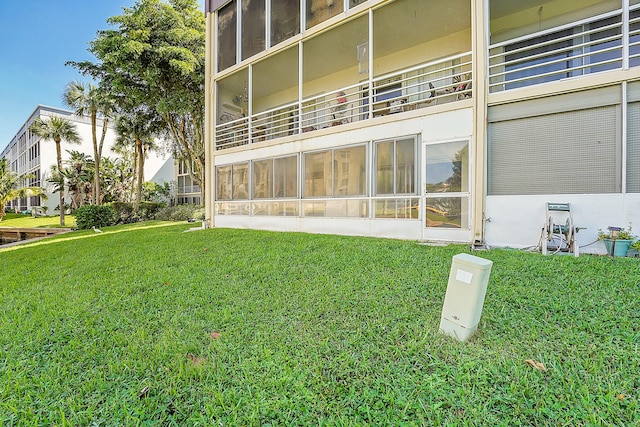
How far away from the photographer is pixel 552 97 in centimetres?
560

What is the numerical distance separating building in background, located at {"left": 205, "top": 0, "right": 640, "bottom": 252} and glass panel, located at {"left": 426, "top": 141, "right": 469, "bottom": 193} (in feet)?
0.08

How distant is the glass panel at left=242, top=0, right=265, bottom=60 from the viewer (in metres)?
10.2

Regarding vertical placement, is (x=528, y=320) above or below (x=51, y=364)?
above

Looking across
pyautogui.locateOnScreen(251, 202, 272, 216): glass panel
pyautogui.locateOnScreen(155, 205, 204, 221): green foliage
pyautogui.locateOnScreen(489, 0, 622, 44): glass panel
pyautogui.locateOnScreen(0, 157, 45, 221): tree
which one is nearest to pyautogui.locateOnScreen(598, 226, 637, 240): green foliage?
pyautogui.locateOnScreen(489, 0, 622, 44): glass panel

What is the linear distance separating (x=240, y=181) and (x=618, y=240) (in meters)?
9.64

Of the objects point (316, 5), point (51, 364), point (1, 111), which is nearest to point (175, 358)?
point (51, 364)

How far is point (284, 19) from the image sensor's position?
9.65 meters

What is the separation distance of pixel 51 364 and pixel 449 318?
3.46 meters

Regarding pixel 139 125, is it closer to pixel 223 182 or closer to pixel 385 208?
pixel 223 182

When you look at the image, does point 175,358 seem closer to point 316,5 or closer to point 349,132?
point 349,132

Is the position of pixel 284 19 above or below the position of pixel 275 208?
above

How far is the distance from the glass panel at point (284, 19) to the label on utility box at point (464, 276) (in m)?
9.38

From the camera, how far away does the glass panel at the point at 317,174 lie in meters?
8.40

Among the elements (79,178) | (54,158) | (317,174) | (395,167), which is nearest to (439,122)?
(395,167)
